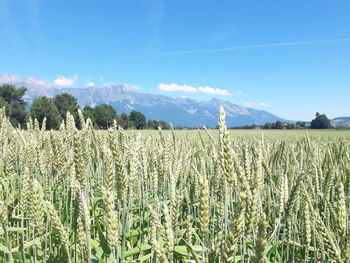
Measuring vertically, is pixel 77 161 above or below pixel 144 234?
above

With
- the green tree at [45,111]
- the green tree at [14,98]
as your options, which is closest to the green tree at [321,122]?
the green tree at [45,111]

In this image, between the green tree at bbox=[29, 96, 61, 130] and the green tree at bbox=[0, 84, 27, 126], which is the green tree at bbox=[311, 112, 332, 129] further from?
the green tree at bbox=[0, 84, 27, 126]

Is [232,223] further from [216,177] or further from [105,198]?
[216,177]

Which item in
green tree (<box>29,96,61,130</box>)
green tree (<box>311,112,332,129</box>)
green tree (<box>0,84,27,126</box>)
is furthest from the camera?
green tree (<box>311,112,332,129</box>)

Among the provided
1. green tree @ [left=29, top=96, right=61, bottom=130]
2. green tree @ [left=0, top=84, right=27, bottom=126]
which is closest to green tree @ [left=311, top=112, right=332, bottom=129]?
green tree @ [left=29, top=96, right=61, bottom=130]

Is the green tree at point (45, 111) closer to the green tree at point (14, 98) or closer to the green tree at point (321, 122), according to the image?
the green tree at point (14, 98)

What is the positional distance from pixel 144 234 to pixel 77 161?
4.23 ft

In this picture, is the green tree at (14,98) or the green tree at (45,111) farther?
the green tree at (14,98)

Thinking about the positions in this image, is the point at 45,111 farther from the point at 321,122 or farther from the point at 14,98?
the point at 321,122

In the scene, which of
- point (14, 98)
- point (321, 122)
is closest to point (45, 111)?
point (14, 98)

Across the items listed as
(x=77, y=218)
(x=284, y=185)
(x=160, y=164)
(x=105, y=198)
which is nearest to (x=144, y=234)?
(x=160, y=164)

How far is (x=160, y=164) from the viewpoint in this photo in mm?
2357

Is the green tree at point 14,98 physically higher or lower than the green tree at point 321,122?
higher

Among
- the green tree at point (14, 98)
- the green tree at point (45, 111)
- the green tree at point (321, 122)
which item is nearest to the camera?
the green tree at point (45, 111)
